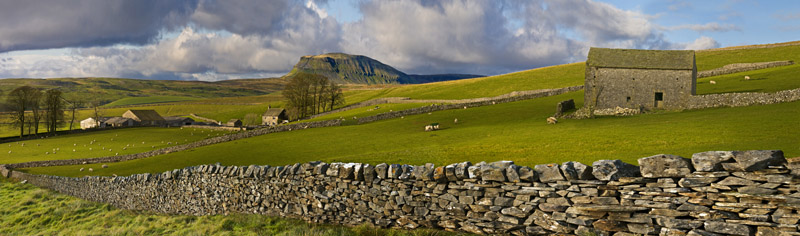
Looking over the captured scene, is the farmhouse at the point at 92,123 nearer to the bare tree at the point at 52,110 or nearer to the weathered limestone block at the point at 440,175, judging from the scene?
the bare tree at the point at 52,110

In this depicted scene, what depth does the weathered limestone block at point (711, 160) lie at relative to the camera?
681 cm

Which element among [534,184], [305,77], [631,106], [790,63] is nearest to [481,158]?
[534,184]

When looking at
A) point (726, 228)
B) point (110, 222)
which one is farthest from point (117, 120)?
point (726, 228)

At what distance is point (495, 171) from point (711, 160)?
3.64m

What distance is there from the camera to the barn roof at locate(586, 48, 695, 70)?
39094 millimetres

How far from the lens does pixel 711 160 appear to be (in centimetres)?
694

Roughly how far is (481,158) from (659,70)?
2805 cm

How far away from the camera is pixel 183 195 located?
18.0m

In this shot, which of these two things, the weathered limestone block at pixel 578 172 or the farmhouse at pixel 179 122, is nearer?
the weathered limestone block at pixel 578 172

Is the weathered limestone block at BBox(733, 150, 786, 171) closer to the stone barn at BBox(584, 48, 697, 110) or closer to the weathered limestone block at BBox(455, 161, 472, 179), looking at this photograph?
the weathered limestone block at BBox(455, 161, 472, 179)

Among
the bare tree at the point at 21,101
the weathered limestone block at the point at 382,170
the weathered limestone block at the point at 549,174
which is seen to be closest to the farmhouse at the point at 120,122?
the bare tree at the point at 21,101

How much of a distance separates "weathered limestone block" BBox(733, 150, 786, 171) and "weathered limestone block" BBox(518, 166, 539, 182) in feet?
10.5

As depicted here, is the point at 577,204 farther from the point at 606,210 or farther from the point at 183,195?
the point at 183,195

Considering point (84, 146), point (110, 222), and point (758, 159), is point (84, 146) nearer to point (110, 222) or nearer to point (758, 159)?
point (110, 222)
